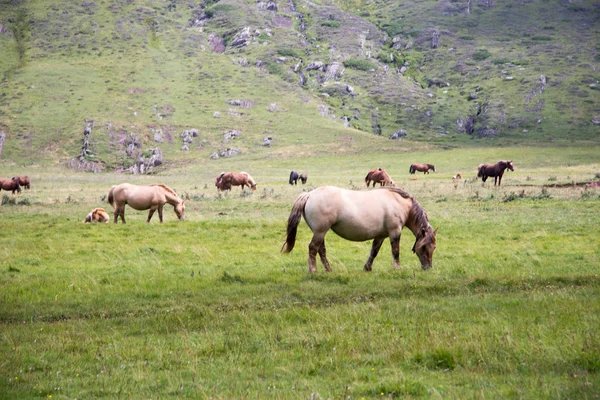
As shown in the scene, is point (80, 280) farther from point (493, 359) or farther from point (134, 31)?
point (134, 31)

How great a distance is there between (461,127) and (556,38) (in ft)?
278

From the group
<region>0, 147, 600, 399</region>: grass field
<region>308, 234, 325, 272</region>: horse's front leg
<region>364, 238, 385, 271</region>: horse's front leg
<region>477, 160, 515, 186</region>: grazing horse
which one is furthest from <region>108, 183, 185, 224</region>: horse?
<region>477, 160, 515, 186</region>: grazing horse

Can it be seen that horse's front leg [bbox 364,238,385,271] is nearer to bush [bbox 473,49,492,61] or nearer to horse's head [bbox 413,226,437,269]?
horse's head [bbox 413,226,437,269]

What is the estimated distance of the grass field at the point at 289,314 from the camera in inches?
237

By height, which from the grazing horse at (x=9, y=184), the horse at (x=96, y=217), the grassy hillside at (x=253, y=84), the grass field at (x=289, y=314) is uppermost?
the grassy hillside at (x=253, y=84)

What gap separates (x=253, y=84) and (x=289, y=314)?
136 m

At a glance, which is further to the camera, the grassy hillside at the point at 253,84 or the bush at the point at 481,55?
the bush at the point at 481,55

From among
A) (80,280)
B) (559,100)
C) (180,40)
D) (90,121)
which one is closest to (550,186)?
(80,280)

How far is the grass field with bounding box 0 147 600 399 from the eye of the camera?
6.03 metres

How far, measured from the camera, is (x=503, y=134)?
414 feet

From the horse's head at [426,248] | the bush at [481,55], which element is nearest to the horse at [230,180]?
the horse's head at [426,248]

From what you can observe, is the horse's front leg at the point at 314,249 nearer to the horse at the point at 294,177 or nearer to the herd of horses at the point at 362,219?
the herd of horses at the point at 362,219

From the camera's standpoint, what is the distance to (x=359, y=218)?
13.7 metres

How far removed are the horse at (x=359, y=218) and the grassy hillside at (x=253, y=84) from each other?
83.1m
